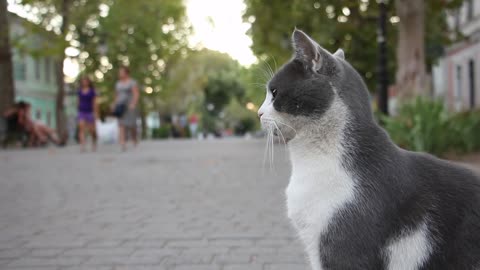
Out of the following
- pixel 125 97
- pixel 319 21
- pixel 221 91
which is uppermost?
pixel 221 91

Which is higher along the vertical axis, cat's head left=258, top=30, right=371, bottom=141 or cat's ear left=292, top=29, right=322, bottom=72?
cat's ear left=292, top=29, right=322, bottom=72

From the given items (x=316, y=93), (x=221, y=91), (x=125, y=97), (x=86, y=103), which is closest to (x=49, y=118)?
(x=221, y=91)

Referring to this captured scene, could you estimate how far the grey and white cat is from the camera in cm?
232

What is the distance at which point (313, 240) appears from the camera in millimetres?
2439

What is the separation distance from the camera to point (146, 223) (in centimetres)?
534

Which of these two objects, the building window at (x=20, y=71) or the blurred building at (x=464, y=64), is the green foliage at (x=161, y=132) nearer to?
the building window at (x=20, y=71)

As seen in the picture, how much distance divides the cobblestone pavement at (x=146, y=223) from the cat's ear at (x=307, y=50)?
5.52 ft

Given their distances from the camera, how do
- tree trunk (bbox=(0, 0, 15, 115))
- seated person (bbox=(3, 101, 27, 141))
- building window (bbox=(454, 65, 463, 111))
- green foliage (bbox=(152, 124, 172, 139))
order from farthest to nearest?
green foliage (bbox=(152, 124, 172, 139)), building window (bbox=(454, 65, 463, 111)), tree trunk (bbox=(0, 0, 15, 115)), seated person (bbox=(3, 101, 27, 141))

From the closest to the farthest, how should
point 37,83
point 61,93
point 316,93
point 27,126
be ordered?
1. point 316,93
2. point 27,126
3. point 61,93
4. point 37,83

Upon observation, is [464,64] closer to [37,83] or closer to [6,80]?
[6,80]

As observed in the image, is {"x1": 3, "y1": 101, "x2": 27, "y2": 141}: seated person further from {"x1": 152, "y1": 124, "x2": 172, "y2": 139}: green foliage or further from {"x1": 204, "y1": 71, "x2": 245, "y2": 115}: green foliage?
{"x1": 204, "y1": 71, "x2": 245, "y2": 115}: green foliage

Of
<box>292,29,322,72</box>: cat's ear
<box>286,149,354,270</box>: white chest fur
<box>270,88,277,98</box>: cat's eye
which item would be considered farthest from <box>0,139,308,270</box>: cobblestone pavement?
<box>292,29,322,72</box>: cat's ear

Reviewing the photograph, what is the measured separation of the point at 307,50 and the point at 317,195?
664 millimetres

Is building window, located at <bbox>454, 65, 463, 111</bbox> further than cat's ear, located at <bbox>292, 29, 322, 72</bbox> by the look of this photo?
Yes
